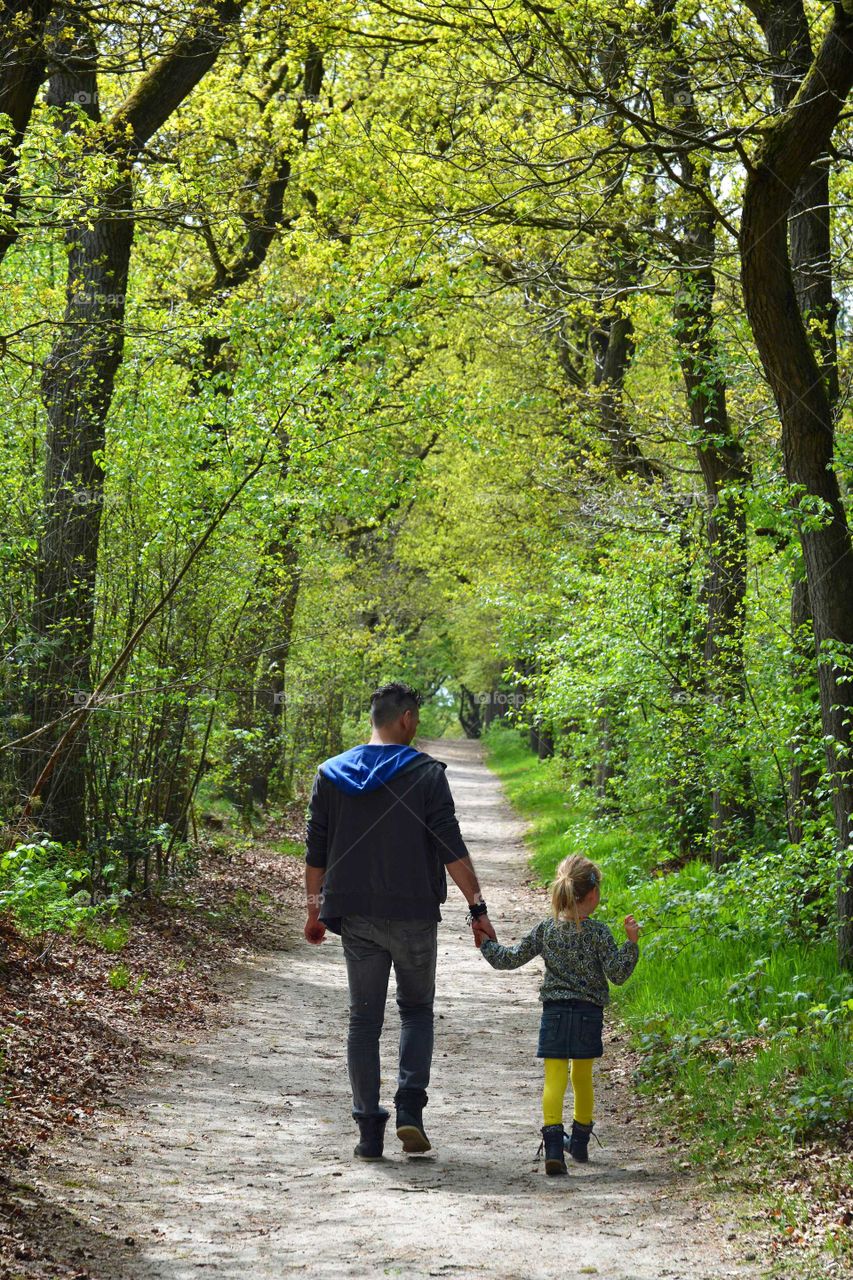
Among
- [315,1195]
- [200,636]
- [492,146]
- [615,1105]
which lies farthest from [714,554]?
[315,1195]

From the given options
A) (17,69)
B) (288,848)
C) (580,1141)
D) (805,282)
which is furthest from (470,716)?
(580,1141)

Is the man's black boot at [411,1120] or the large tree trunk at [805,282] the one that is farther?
the large tree trunk at [805,282]

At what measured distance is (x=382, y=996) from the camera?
5.80m

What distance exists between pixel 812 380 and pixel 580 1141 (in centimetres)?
461

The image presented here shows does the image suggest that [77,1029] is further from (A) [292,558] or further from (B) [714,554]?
(A) [292,558]

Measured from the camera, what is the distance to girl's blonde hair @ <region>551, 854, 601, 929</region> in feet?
19.4

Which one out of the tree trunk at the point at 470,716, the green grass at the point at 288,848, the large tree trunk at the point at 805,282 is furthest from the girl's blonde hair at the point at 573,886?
the tree trunk at the point at 470,716

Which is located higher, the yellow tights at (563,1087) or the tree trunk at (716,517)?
the tree trunk at (716,517)

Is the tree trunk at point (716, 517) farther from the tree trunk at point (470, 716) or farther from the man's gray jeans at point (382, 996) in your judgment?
the tree trunk at point (470, 716)

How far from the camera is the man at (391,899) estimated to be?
5719 millimetres

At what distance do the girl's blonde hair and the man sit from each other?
0.37 metres

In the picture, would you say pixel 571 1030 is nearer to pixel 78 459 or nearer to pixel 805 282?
pixel 805 282

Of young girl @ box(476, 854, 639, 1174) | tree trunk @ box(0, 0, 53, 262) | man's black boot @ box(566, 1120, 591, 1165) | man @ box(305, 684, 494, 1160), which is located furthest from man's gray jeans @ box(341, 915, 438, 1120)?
tree trunk @ box(0, 0, 53, 262)

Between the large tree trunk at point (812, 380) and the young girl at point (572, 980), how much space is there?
5.93 feet
